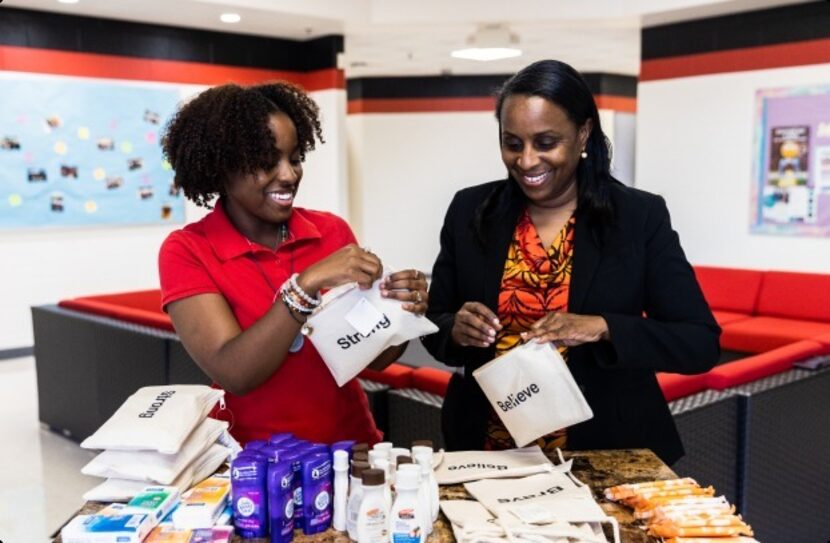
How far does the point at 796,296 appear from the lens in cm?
618

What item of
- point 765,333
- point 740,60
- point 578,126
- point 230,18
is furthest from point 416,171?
point 578,126

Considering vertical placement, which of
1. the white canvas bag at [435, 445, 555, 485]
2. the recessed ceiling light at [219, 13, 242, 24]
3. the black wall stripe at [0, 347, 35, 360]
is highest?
the recessed ceiling light at [219, 13, 242, 24]

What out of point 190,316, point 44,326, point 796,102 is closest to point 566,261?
point 190,316

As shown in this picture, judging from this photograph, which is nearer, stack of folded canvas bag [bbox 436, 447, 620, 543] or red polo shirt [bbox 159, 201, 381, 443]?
stack of folded canvas bag [bbox 436, 447, 620, 543]

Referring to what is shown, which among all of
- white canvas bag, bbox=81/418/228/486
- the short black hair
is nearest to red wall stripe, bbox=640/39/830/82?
the short black hair

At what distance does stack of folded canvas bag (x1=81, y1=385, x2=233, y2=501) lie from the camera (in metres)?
1.39

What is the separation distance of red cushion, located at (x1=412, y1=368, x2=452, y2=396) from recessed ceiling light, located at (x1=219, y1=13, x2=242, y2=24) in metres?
5.33

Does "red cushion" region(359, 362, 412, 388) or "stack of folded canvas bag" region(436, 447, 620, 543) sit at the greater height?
"stack of folded canvas bag" region(436, 447, 620, 543)

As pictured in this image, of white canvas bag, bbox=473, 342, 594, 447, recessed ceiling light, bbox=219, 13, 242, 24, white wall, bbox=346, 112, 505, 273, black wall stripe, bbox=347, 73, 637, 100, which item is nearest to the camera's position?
white canvas bag, bbox=473, 342, 594, 447

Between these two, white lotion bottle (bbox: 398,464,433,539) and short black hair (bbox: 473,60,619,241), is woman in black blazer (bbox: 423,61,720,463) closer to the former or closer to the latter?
short black hair (bbox: 473,60,619,241)

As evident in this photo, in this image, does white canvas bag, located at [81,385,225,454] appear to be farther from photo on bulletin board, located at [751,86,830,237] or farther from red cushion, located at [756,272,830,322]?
photo on bulletin board, located at [751,86,830,237]

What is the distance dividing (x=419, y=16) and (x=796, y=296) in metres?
4.16

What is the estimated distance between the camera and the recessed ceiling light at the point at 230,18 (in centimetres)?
726

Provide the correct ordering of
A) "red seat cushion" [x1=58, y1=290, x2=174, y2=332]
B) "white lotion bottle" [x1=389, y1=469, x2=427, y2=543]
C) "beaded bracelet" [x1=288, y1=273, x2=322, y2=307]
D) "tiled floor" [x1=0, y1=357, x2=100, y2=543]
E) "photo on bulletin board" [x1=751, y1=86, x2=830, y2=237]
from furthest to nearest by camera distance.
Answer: "photo on bulletin board" [x1=751, y1=86, x2=830, y2=237] < "red seat cushion" [x1=58, y1=290, x2=174, y2=332] < "tiled floor" [x1=0, y1=357, x2=100, y2=543] < "beaded bracelet" [x1=288, y1=273, x2=322, y2=307] < "white lotion bottle" [x1=389, y1=469, x2=427, y2=543]
